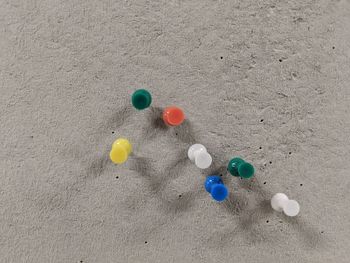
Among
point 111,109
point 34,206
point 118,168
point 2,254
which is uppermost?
point 111,109

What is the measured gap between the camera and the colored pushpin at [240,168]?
626 millimetres

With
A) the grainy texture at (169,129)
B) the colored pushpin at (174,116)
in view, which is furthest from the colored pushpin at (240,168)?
the colored pushpin at (174,116)

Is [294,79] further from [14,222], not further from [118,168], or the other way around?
[14,222]

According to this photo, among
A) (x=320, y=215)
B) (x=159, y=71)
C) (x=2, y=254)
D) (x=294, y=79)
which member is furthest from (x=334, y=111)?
(x=2, y=254)

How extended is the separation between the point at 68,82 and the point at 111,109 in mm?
107

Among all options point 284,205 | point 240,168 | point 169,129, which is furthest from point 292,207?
point 169,129

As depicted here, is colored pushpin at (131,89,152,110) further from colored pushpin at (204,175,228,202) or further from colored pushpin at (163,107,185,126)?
colored pushpin at (204,175,228,202)

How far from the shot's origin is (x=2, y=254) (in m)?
0.70

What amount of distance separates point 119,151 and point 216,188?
20cm

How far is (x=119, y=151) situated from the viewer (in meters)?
0.62

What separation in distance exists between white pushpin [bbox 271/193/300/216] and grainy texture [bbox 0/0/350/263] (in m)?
0.02

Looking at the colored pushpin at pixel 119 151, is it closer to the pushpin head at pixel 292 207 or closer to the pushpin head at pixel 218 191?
the pushpin head at pixel 218 191

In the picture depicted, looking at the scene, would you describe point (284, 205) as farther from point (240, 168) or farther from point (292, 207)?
point (240, 168)

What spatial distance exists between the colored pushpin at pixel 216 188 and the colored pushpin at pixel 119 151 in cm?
18
